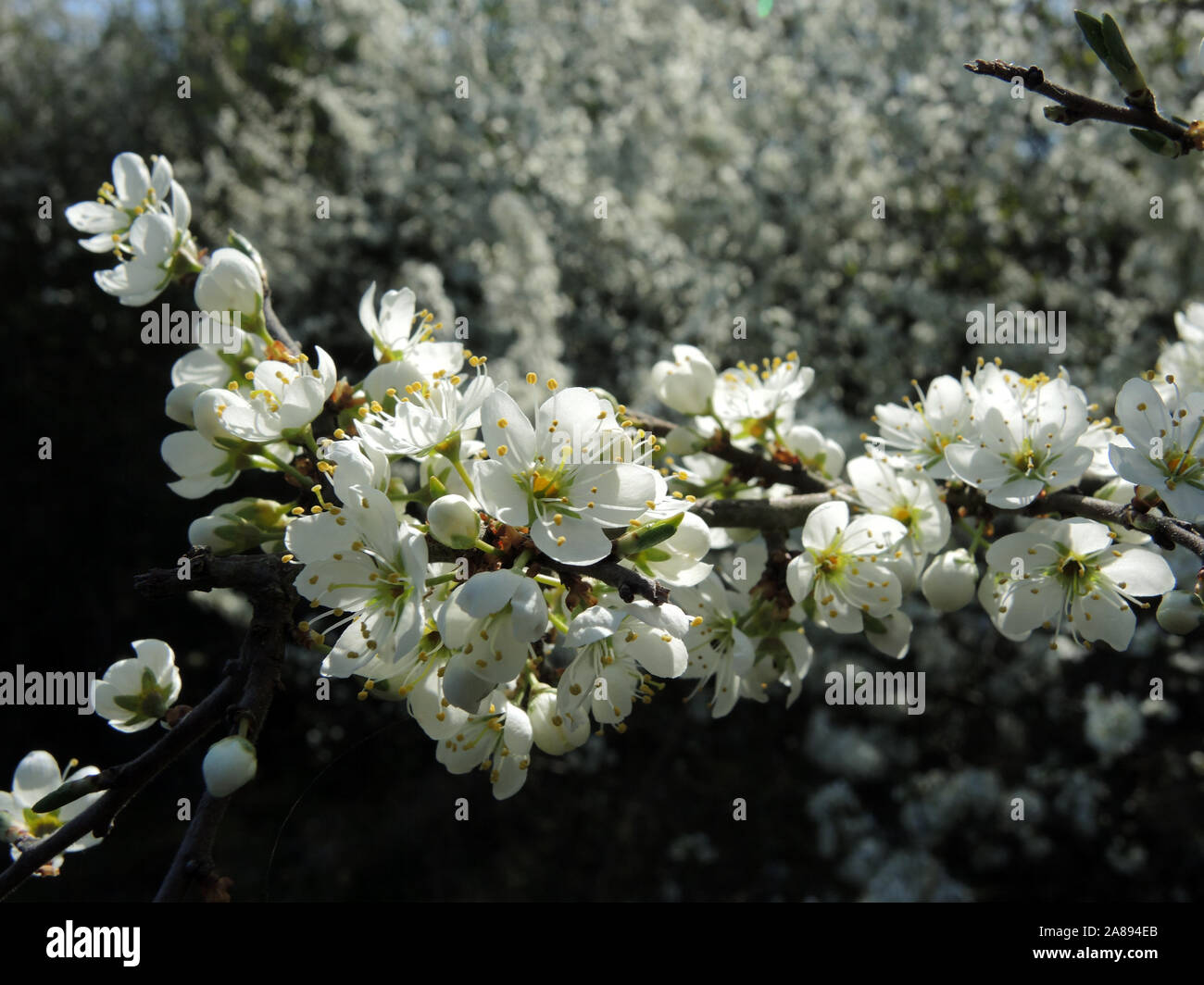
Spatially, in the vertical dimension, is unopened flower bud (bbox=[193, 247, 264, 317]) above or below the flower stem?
above

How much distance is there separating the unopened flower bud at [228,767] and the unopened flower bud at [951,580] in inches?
33.2

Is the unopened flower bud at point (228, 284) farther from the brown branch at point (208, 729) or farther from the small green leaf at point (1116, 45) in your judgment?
the small green leaf at point (1116, 45)

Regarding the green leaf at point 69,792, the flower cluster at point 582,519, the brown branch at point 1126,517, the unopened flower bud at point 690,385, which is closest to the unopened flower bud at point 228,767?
the flower cluster at point 582,519

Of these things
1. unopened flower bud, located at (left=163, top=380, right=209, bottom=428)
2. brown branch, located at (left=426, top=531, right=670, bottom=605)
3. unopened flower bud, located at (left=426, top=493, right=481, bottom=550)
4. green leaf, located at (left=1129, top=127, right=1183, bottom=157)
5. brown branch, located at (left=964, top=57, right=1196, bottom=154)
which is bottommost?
brown branch, located at (left=426, top=531, right=670, bottom=605)

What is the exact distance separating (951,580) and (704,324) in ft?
9.72

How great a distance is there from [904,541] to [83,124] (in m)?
6.21

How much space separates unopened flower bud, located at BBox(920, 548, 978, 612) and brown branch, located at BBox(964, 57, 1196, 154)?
540mm

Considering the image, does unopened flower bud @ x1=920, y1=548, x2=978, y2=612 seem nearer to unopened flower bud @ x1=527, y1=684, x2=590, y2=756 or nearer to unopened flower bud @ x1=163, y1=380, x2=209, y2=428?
unopened flower bud @ x1=527, y1=684, x2=590, y2=756

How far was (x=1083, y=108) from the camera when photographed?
107 cm

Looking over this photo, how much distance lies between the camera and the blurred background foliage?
3748 millimetres

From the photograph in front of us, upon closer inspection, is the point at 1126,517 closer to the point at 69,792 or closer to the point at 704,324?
the point at 69,792

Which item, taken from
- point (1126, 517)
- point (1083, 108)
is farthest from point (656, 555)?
point (1083, 108)

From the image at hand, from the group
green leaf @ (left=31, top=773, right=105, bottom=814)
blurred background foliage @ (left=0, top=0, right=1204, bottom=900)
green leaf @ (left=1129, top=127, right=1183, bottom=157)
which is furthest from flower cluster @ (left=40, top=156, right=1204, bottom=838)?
blurred background foliage @ (left=0, top=0, right=1204, bottom=900)

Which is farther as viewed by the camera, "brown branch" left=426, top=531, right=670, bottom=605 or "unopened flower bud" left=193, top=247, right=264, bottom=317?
"unopened flower bud" left=193, top=247, right=264, bottom=317
